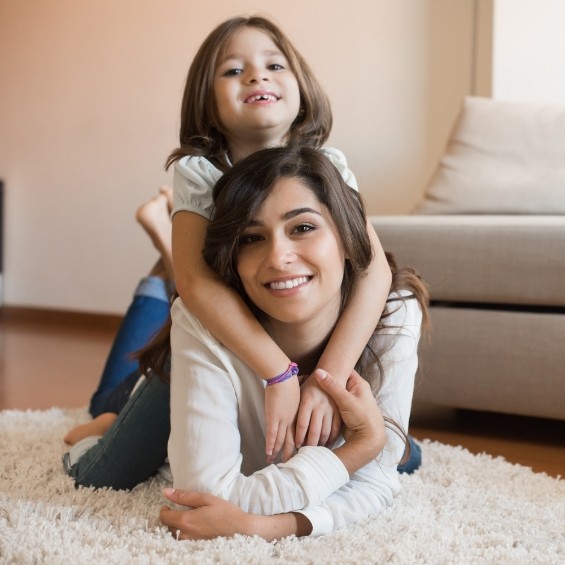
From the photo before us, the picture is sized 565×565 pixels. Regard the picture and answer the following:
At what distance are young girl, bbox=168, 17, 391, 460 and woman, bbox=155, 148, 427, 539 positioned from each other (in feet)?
0.11

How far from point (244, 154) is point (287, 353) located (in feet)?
1.33

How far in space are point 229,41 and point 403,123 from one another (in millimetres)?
1757

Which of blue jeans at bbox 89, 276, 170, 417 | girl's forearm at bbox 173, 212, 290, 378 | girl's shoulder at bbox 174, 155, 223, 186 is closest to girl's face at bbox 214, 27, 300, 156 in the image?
girl's shoulder at bbox 174, 155, 223, 186

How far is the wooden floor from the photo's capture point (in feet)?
6.01

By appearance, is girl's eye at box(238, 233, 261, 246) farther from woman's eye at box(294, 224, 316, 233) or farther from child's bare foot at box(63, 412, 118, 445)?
child's bare foot at box(63, 412, 118, 445)

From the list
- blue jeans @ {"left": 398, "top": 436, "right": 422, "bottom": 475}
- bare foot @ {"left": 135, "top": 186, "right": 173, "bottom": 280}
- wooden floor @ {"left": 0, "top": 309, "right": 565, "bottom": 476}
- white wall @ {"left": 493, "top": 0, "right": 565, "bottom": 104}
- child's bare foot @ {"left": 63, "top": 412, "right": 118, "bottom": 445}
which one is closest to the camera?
blue jeans @ {"left": 398, "top": 436, "right": 422, "bottom": 475}

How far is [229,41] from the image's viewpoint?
149cm

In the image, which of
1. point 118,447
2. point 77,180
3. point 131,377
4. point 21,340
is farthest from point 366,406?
point 77,180

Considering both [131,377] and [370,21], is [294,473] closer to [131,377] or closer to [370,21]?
[131,377]

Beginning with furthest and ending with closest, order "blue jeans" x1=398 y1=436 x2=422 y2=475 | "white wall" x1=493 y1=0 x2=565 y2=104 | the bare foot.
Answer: "white wall" x1=493 y1=0 x2=565 y2=104
the bare foot
"blue jeans" x1=398 y1=436 x2=422 y2=475

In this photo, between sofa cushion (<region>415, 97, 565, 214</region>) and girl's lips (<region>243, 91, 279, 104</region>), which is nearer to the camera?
girl's lips (<region>243, 91, 279, 104</region>)

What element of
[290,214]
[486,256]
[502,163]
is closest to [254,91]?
[290,214]

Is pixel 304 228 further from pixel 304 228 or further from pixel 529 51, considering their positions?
pixel 529 51

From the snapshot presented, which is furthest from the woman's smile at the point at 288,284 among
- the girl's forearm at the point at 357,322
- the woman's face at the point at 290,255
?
the girl's forearm at the point at 357,322
